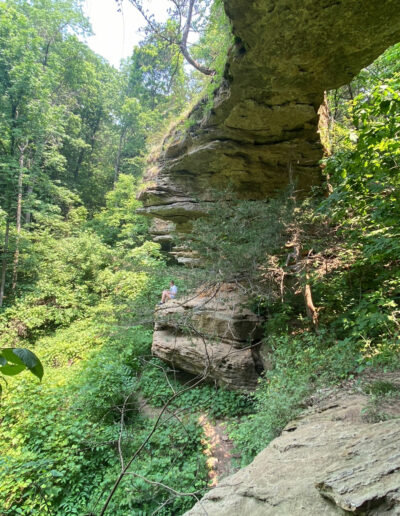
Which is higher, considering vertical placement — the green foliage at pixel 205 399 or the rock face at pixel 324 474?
the rock face at pixel 324 474

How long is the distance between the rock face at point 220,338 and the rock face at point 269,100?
236cm

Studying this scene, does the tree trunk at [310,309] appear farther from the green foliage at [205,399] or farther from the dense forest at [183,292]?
the green foliage at [205,399]

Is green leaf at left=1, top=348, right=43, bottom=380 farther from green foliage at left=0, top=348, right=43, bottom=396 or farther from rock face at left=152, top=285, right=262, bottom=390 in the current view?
rock face at left=152, top=285, right=262, bottom=390

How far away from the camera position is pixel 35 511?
3193mm

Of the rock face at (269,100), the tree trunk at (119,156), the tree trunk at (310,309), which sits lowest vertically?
the tree trunk at (310,309)

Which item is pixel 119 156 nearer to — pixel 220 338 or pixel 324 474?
pixel 220 338

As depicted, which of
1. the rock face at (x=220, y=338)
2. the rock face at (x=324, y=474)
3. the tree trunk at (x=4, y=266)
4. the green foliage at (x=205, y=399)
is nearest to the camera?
the rock face at (x=324, y=474)

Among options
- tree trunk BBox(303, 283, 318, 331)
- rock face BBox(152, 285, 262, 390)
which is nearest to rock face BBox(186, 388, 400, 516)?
tree trunk BBox(303, 283, 318, 331)

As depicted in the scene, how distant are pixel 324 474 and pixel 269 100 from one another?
4.34 metres

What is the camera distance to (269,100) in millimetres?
3893

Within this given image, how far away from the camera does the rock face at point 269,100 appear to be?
263 cm

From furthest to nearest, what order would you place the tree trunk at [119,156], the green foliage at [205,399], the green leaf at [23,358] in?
the tree trunk at [119,156] → the green foliage at [205,399] → the green leaf at [23,358]

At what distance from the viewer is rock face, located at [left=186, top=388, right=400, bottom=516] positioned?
1.28 metres

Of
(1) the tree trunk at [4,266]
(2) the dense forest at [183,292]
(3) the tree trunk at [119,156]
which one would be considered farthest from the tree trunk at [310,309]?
(3) the tree trunk at [119,156]
